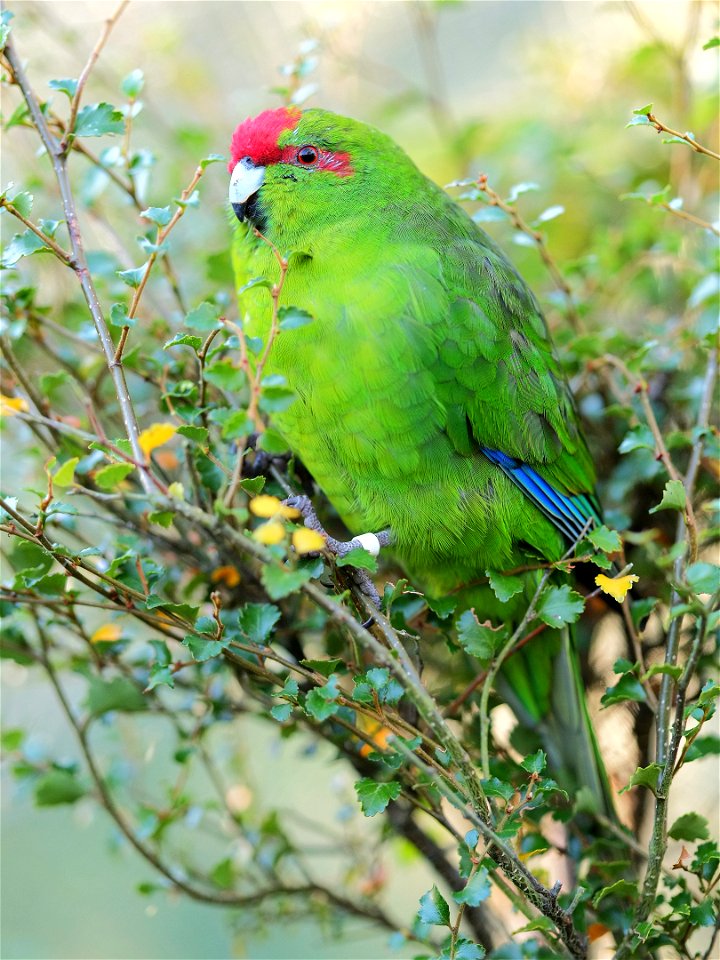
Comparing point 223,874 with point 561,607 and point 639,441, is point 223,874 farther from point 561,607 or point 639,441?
point 639,441

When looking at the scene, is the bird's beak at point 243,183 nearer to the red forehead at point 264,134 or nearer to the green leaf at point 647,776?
the red forehead at point 264,134

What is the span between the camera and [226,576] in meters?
1.31

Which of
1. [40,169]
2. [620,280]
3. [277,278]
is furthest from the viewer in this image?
[40,169]

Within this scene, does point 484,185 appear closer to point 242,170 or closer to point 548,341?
point 548,341

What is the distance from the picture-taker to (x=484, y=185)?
1285 mm

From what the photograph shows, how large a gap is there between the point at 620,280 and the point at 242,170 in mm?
788

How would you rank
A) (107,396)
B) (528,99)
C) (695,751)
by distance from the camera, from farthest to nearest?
1. (528,99)
2. (107,396)
3. (695,751)

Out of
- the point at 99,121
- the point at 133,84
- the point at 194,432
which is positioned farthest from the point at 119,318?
the point at 133,84

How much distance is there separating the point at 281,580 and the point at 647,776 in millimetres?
506

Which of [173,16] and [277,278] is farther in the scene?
[173,16]

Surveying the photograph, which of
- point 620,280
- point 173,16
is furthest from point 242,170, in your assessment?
point 173,16

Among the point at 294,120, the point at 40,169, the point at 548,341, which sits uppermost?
the point at 40,169

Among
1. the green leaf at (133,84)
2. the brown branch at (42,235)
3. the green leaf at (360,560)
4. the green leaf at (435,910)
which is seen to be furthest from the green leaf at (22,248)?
the green leaf at (435,910)

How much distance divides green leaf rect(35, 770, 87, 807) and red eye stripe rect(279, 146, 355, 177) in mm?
1075
